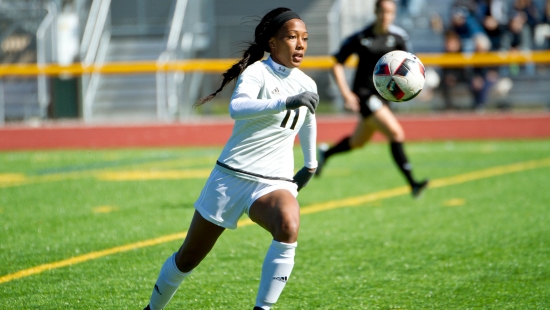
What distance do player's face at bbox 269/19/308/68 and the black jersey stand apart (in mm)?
5329

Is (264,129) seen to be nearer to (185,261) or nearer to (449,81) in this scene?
(185,261)

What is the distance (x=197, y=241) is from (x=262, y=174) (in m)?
0.49

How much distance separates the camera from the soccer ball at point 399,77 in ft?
16.4

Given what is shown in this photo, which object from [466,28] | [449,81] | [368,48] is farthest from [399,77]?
[466,28]

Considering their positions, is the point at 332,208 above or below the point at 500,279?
below

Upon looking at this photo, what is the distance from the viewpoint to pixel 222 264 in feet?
19.7

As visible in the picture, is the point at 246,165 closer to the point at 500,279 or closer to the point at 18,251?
the point at 500,279

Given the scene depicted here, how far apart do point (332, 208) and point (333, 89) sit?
27.1 ft

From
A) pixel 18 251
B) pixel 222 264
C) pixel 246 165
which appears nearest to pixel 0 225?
pixel 18 251

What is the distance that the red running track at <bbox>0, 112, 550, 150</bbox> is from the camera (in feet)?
52.7

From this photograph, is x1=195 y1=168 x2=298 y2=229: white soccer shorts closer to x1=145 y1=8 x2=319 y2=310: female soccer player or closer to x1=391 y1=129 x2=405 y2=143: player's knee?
x1=145 y1=8 x2=319 y2=310: female soccer player

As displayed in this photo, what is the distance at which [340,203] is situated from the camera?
29.6 feet

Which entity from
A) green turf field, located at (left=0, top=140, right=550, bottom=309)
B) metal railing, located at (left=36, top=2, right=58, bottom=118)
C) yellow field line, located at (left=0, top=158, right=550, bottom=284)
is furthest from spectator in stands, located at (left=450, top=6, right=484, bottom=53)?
metal railing, located at (left=36, top=2, right=58, bottom=118)

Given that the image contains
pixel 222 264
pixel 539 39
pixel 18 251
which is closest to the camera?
pixel 222 264
